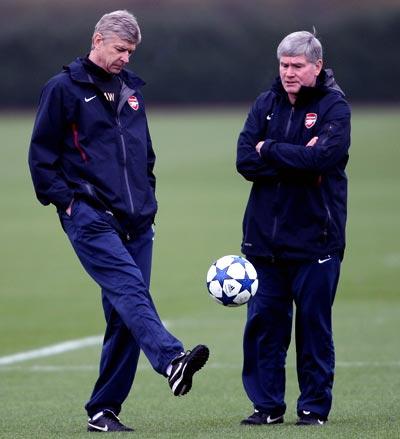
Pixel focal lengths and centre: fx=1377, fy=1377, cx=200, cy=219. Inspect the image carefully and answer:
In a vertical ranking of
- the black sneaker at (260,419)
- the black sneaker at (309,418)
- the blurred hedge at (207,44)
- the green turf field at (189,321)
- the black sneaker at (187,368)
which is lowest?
the blurred hedge at (207,44)

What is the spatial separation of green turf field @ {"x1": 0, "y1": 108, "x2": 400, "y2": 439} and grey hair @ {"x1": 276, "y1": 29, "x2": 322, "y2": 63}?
220 cm

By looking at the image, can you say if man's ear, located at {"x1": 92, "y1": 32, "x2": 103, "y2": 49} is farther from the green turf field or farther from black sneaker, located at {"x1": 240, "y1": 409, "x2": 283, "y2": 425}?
black sneaker, located at {"x1": 240, "y1": 409, "x2": 283, "y2": 425}

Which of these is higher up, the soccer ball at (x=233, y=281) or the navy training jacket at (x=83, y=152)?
the navy training jacket at (x=83, y=152)

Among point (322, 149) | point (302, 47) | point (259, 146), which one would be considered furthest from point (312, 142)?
point (302, 47)

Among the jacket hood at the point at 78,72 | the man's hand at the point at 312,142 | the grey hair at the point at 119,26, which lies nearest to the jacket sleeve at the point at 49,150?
the jacket hood at the point at 78,72

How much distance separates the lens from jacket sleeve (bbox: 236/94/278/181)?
8.27 m

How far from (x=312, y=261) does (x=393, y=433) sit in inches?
45.7

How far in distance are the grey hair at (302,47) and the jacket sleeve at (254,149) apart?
0.35 m

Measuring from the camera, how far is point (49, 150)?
8.12 m

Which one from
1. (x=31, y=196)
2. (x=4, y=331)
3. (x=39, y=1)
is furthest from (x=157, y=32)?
(x=4, y=331)

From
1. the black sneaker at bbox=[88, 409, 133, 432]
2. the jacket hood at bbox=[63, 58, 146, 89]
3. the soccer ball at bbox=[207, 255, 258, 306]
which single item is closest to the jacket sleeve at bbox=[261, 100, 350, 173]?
the soccer ball at bbox=[207, 255, 258, 306]

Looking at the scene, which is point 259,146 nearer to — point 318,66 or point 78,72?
point 318,66

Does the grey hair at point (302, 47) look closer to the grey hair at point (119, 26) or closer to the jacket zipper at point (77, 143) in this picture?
the grey hair at point (119, 26)

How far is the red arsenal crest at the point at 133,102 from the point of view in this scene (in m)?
8.32
